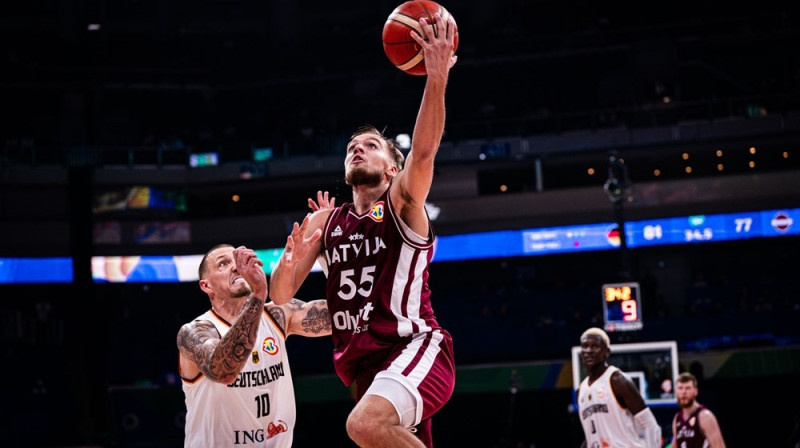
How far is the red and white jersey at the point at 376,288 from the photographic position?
451 centimetres

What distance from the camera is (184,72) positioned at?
31219 mm

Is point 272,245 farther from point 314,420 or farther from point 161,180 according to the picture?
point 314,420

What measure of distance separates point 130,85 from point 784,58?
21.3 meters

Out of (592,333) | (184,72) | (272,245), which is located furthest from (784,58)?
(592,333)

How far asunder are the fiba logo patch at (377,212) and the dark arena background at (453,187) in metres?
16.4

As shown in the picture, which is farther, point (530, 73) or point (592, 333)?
point (530, 73)

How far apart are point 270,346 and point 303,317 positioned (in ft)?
1.08

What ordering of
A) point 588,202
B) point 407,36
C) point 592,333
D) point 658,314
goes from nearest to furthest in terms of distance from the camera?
point 407,36, point 592,333, point 658,314, point 588,202

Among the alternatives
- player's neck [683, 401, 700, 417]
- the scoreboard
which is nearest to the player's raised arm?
player's neck [683, 401, 700, 417]

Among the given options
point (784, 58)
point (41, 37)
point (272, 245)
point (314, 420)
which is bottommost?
point (314, 420)

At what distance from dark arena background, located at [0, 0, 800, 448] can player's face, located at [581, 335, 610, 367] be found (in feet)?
39.6

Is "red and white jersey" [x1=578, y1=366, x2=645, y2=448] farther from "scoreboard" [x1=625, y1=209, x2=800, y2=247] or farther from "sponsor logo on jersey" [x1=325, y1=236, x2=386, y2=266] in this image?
"scoreboard" [x1=625, y1=209, x2=800, y2=247]

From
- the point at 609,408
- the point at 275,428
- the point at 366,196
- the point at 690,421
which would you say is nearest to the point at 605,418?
the point at 609,408

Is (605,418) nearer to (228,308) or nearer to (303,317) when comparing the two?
(303,317)
